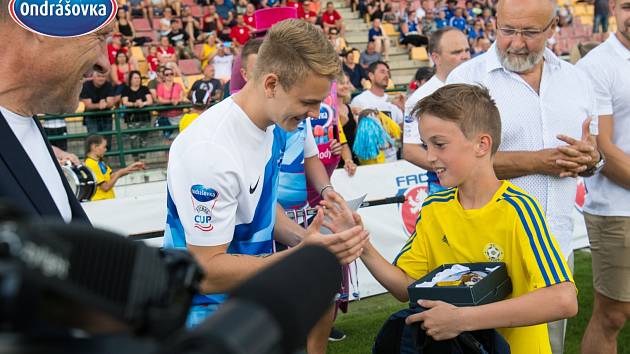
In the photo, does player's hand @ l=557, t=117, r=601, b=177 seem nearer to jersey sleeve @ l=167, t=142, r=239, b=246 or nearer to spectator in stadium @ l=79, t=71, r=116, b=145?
jersey sleeve @ l=167, t=142, r=239, b=246

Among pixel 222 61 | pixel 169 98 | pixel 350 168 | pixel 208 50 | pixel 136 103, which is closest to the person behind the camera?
pixel 350 168

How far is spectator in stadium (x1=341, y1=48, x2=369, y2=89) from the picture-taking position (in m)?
14.6

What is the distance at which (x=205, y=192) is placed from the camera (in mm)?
2371

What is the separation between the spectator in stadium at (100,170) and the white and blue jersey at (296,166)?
3.42 metres

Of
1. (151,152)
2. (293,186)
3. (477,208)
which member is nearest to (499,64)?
(477,208)

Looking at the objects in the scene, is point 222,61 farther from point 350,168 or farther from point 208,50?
point 350,168

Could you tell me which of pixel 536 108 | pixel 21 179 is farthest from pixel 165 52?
pixel 21 179

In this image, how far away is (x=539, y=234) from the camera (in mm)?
2582

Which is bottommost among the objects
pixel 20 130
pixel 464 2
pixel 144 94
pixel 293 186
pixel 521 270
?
pixel 464 2

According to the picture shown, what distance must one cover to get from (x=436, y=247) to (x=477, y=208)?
0.23m

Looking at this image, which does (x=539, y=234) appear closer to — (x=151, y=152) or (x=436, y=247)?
(x=436, y=247)

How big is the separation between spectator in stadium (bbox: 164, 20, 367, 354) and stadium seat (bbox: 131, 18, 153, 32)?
14255 mm

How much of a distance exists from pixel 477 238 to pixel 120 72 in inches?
436

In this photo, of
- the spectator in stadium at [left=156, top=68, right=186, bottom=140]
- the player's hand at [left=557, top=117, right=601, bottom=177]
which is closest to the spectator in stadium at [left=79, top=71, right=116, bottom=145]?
the spectator in stadium at [left=156, top=68, right=186, bottom=140]
